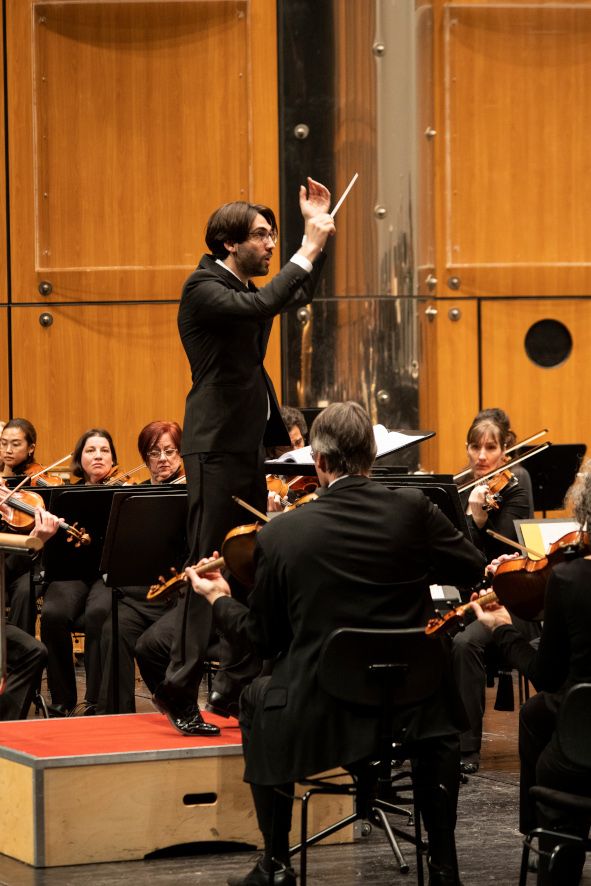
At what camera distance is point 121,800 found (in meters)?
3.74

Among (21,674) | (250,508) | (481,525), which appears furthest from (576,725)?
(21,674)

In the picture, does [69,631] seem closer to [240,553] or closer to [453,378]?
[240,553]

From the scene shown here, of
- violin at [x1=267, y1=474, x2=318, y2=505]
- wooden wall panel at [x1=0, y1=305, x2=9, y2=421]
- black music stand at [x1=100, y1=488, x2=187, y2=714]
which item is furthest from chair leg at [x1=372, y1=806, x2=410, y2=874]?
wooden wall panel at [x1=0, y1=305, x2=9, y2=421]

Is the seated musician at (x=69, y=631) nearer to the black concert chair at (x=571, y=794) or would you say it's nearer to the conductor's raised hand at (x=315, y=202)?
the conductor's raised hand at (x=315, y=202)

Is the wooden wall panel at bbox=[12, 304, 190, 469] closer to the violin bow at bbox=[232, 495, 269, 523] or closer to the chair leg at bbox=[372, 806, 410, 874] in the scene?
the violin bow at bbox=[232, 495, 269, 523]

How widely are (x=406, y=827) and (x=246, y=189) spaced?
4884mm

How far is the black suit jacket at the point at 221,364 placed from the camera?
3.78 m

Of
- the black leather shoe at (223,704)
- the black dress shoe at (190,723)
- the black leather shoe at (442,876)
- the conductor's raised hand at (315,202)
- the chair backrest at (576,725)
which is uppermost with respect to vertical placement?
the conductor's raised hand at (315,202)

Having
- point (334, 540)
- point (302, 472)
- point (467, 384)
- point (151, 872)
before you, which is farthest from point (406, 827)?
point (467, 384)

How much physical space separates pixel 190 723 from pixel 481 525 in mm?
1822

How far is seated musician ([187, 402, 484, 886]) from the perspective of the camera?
3098mm

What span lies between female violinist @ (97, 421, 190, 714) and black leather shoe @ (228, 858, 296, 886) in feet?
5.80

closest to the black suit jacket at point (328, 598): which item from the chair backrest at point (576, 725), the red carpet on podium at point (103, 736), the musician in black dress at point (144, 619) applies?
the chair backrest at point (576, 725)

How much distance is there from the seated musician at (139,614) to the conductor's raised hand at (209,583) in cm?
166
